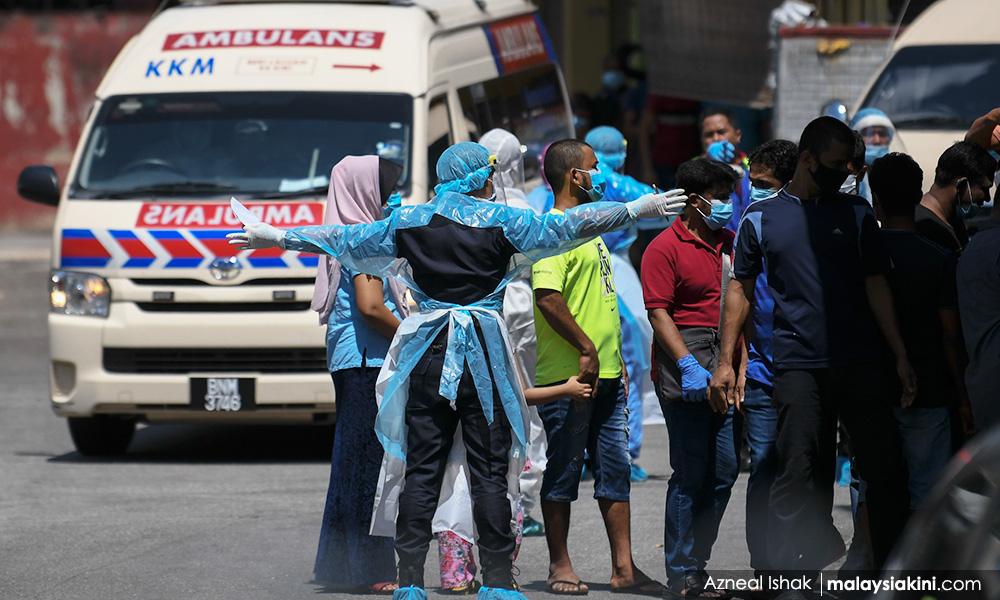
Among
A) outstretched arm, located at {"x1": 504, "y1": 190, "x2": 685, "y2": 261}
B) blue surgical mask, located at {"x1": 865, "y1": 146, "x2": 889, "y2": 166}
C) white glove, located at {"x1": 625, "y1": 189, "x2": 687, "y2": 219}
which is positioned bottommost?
blue surgical mask, located at {"x1": 865, "y1": 146, "x2": 889, "y2": 166}

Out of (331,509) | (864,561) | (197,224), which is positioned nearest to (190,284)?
(197,224)

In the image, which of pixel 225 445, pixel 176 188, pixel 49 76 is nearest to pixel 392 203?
pixel 176 188

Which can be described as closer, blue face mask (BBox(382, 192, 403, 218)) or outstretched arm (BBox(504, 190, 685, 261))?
outstretched arm (BBox(504, 190, 685, 261))

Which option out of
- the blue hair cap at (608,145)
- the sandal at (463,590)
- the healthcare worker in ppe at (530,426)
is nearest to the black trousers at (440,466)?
the healthcare worker in ppe at (530,426)

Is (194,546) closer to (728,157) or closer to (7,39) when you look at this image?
(728,157)

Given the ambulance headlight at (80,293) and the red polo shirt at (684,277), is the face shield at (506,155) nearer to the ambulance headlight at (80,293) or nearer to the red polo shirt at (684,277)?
the red polo shirt at (684,277)

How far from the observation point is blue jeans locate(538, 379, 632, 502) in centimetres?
587

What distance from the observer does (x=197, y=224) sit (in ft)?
28.0

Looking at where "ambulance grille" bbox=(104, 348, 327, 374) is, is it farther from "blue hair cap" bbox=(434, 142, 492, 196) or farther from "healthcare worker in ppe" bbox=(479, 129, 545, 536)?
"blue hair cap" bbox=(434, 142, 492, 196)

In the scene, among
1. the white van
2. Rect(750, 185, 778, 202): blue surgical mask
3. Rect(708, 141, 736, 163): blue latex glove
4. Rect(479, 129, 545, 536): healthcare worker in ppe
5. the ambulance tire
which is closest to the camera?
Rect(750, 185, 778, 202): blue surgical mask

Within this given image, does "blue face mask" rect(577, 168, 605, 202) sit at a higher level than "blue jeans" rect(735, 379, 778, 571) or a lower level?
higher

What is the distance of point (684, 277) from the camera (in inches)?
229

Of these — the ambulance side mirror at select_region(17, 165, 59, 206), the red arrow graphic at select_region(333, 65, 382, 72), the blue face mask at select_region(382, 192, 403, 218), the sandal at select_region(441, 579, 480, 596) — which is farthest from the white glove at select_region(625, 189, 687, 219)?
the ambulance side mirror at select_region(17, 165, 59, 206)

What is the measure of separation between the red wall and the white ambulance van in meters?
9.55
